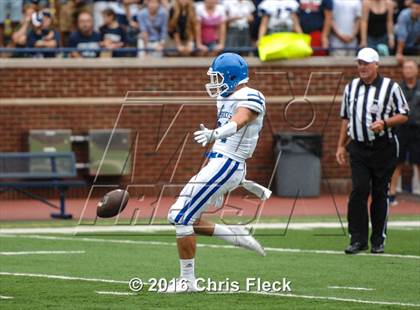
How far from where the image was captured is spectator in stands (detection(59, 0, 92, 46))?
1923 cm

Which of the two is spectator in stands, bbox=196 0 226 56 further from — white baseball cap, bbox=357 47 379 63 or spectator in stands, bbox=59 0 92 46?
white baseball cap, bbox=357 47 379 63

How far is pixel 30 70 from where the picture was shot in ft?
62.5

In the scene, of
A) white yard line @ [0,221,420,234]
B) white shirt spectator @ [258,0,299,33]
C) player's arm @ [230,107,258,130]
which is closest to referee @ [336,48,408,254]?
white yard line @ [0,221,420,234]

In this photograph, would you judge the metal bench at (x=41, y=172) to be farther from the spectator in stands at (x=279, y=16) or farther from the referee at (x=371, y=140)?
the referee at (x=371, y=140)

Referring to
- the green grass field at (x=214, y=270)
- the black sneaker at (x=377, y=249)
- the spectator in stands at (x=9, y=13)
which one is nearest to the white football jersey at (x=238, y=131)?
the green grass field at (x=214, y=270)

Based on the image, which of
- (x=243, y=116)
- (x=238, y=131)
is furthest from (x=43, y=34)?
(x=243, y=116)

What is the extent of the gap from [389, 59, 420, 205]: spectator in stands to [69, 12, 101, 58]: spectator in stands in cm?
496

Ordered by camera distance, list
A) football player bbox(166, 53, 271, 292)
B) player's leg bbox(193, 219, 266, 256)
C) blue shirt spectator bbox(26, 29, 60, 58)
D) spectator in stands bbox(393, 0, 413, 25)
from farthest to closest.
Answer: spectator in stands bbox(393, 0, 413, 25) → blue shirt spectator bbox(26, 29, 60, 58) → player's leg bbox(193, 219, 266, 256) → football player bbox(166, 53, 271, 292)

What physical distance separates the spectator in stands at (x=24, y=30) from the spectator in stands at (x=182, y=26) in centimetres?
222

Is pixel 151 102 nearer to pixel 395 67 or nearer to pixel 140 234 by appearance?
pixel 395 67

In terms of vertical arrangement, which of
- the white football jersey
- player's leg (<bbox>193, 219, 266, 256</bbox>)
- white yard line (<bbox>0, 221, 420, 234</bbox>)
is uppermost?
the white football jersey

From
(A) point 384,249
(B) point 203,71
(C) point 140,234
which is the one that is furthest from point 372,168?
(B) point 203,71

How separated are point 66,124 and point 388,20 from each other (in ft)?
18.2

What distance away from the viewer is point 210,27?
19406mm
